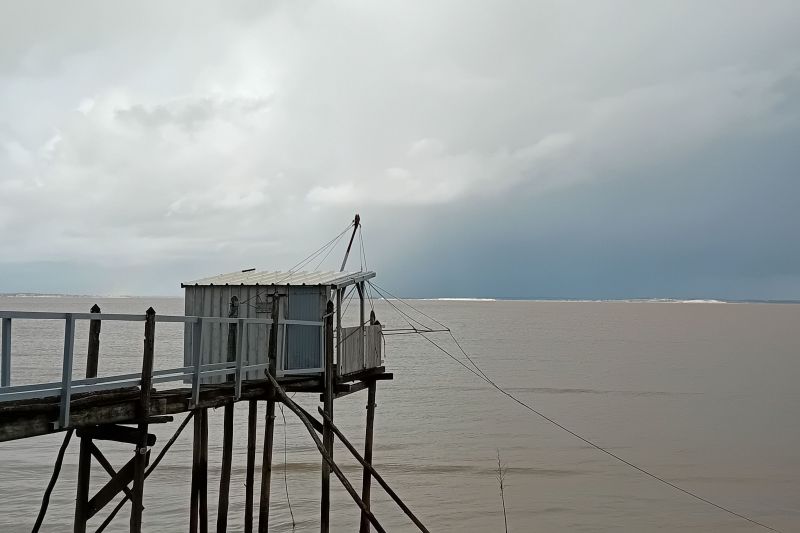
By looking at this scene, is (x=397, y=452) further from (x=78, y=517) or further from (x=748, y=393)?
(x=748, y=393)

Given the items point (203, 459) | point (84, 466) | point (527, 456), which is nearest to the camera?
point (84, 466)

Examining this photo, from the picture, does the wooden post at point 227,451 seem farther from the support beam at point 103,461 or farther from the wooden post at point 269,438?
the support beam at point 103,461

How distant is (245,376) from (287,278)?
2611mm

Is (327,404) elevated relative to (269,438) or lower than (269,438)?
elevated

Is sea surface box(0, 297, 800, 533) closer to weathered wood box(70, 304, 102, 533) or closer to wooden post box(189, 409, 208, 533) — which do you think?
wooden post box(189, 409, 208, 533)

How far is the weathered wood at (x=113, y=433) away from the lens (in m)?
11.2

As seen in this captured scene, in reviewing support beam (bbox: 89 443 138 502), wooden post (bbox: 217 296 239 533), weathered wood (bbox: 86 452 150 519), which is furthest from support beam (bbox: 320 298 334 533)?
weathered wood (bbox: 86 452 150 519)

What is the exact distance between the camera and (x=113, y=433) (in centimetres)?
Answer: 1145

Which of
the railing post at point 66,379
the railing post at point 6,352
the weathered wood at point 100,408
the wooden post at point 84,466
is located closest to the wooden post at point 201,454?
the weathered wood at point 100,408

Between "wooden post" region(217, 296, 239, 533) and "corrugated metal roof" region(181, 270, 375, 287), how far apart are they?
0.77 meters

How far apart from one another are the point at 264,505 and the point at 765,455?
23.3m

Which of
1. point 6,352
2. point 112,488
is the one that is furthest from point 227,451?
point 6,352

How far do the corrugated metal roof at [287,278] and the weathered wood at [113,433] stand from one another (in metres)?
5.66

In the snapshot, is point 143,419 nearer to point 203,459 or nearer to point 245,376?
point 203,459
